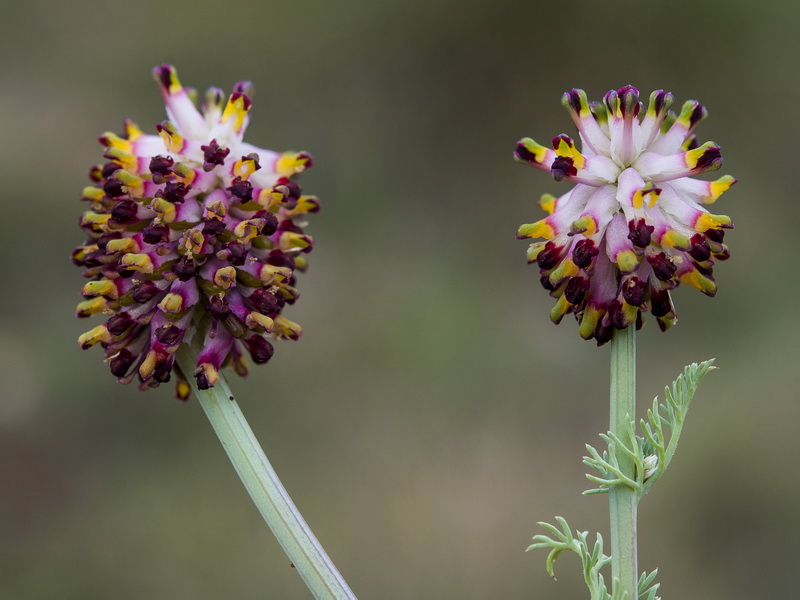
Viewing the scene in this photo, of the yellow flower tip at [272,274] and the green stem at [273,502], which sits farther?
the yellow flower tip at [272,274]

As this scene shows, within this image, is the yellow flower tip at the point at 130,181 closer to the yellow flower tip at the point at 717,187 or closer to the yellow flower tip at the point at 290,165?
the yellow flower tip at the point at 290,165

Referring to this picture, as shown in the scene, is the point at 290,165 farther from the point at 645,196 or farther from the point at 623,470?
the point at 623,470

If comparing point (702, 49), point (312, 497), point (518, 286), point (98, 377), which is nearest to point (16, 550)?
point (98, 377)

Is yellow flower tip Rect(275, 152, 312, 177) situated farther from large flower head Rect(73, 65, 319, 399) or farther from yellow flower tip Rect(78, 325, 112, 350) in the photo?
yellow flower tip Rect(78, 325, 112, 350)

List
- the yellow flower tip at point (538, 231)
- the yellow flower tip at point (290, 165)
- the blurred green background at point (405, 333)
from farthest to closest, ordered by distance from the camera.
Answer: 1. the blurred green background at point (405, 333)
2. the yellow flower tip at point (290, 165)
3. the yellow flower tip at point (538, 231)

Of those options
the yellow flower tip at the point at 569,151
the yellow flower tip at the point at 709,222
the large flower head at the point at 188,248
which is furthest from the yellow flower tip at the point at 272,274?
the yellow flower tip at the point at 709,222

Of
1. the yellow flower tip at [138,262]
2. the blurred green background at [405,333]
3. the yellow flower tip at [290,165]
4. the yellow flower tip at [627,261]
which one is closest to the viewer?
the yellow flower tip at [627,261]

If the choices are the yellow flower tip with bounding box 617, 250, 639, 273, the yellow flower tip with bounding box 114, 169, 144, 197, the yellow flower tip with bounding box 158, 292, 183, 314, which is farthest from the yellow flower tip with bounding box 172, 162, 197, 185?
the yellow flower tip with bounding box 617, 250, 639, 273

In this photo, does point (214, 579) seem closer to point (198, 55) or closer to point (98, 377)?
point (98, 377)
